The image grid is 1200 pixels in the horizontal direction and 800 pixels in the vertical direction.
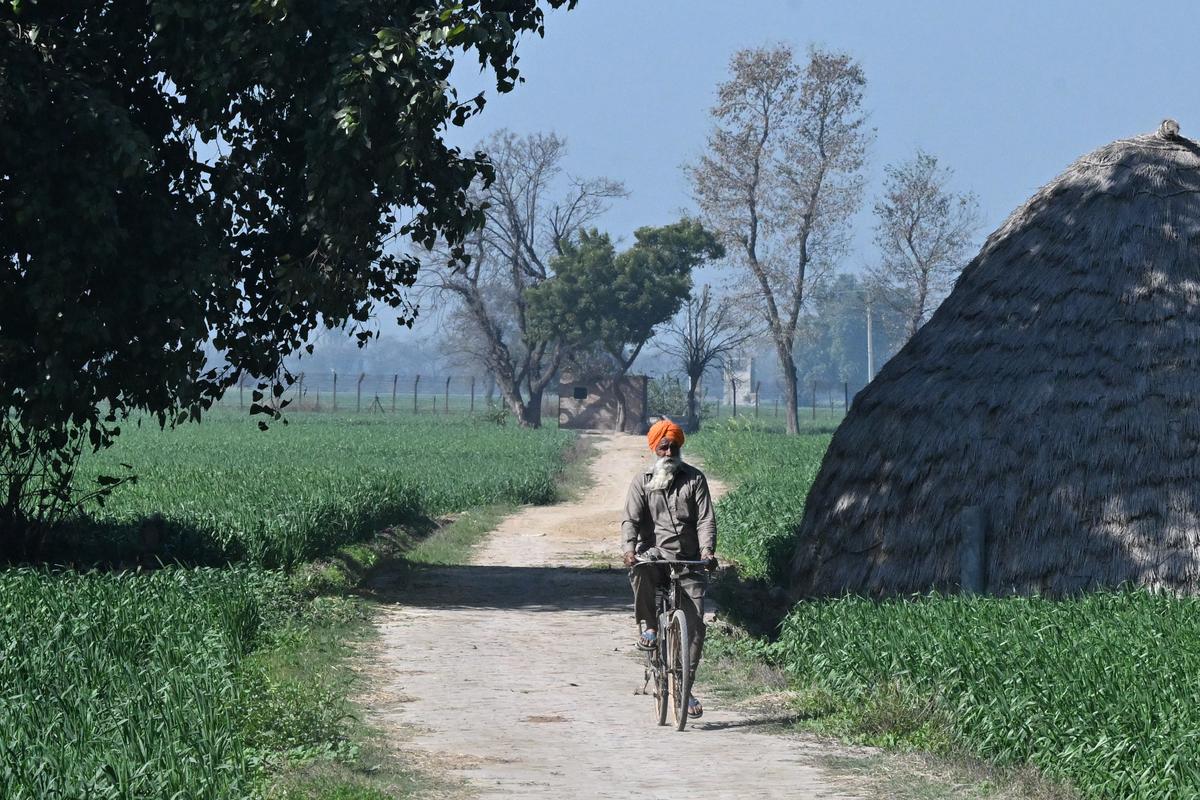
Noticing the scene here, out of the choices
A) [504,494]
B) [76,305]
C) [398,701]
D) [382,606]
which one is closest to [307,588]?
[382,606]

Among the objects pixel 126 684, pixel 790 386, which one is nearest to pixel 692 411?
pixel 790 386

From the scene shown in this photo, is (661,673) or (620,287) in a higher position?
(620,287)

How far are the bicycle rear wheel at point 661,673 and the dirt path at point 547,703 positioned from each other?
127mm

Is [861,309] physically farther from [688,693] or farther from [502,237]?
[688,693]

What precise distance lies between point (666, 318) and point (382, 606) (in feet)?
191

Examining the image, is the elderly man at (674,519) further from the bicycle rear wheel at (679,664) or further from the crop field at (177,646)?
the crop field at (177,646)

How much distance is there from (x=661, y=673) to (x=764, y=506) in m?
11.6

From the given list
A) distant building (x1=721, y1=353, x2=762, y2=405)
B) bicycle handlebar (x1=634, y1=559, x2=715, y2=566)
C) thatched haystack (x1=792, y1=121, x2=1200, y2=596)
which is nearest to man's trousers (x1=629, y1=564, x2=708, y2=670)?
bicycle handlebar (x1=634, y1=559, x2=715, y2=566)

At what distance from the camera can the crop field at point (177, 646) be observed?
6816mm

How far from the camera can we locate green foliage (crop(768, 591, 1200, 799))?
23.0 feet

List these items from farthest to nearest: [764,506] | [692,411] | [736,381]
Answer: [736,381], [692,411], [764,506]

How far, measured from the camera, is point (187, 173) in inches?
590

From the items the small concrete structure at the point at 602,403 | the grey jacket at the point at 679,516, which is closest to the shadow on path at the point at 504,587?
the grey jacket at the point at 679,516

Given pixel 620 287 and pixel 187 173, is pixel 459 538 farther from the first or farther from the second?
pixel 620 287
